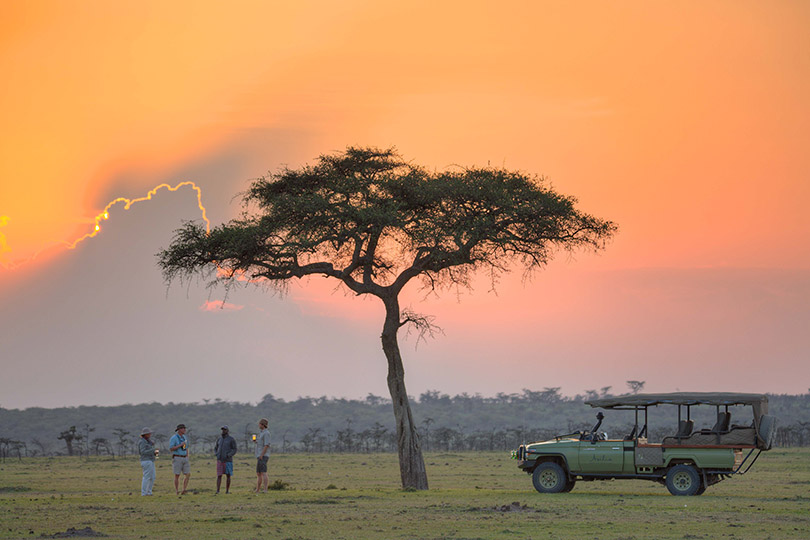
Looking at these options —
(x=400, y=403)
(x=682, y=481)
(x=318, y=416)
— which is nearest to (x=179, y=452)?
(x=400, y=403)

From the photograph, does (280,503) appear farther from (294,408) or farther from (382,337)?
(294,408)

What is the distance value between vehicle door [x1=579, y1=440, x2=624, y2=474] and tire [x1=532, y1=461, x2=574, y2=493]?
2.80 feet

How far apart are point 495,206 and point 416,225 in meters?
2.85

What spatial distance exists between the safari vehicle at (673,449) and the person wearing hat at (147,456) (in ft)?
36.8

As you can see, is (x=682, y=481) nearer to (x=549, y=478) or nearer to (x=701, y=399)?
(x=701, y=399)

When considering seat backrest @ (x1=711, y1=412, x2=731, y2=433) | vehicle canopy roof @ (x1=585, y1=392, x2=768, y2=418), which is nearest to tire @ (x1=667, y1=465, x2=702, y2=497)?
seat backrest @ (x1=711, y1=412, x2=731, y2=433)

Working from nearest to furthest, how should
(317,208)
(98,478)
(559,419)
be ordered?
(317,208)
(98,478)
(559,419)

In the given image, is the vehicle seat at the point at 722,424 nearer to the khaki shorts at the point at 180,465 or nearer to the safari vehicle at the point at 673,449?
the safari vehicle at the point at 673,449

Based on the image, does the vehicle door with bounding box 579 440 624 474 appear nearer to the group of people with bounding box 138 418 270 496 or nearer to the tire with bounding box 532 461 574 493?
the tire with bounding box 532 461 574 493

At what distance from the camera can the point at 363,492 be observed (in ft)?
113

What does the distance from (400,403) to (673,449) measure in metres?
10.6

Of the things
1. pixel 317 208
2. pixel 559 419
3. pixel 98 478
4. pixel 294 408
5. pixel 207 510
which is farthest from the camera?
pixel 294 408

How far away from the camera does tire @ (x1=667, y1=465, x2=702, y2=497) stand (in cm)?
3011

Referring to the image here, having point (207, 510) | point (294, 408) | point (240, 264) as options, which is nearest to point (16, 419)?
point (294, 408)
